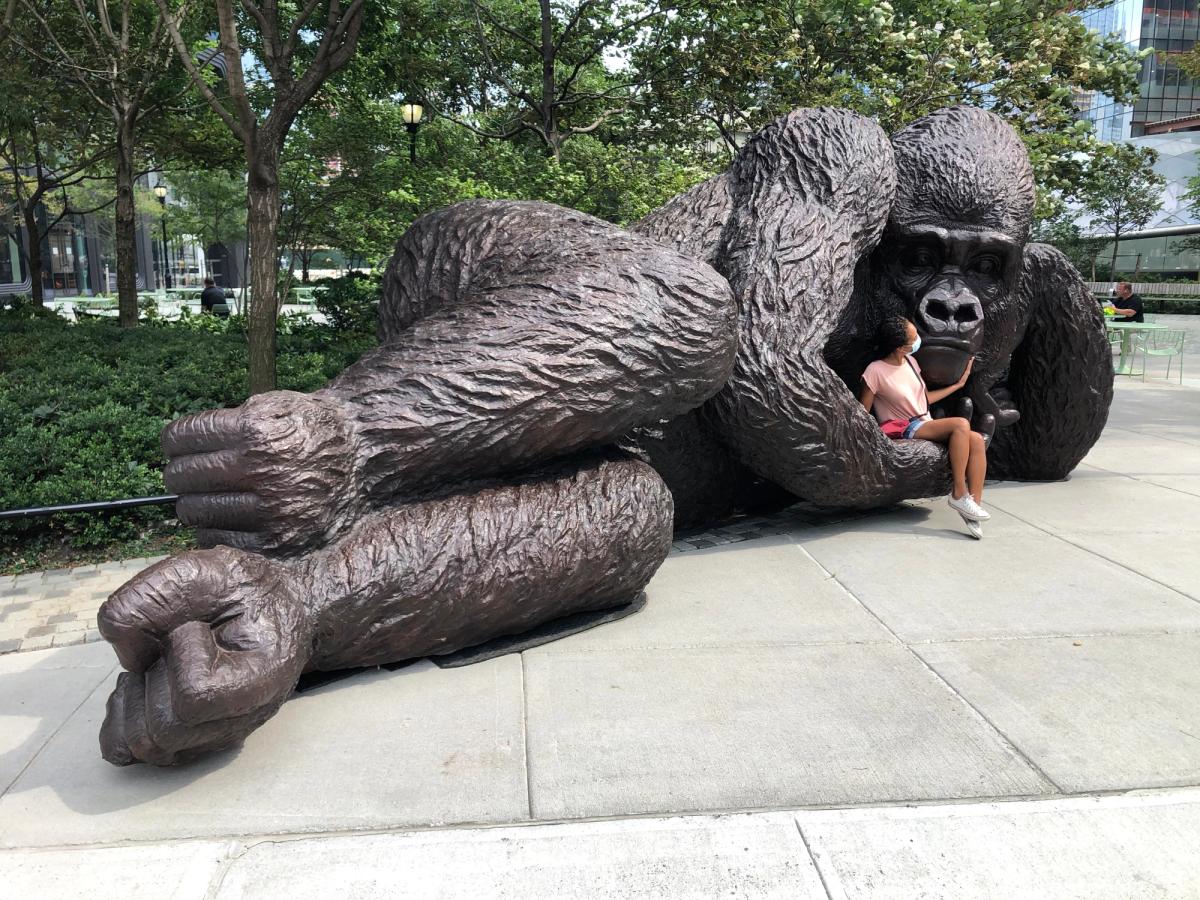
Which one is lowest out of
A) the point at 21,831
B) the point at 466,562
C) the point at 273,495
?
the point at 21,831

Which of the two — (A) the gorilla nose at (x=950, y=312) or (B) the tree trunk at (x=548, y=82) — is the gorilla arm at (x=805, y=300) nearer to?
(A) the gorilla nose at (x=950, y=312)

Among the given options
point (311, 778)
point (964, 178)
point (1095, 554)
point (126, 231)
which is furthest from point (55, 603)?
point (126, 231)

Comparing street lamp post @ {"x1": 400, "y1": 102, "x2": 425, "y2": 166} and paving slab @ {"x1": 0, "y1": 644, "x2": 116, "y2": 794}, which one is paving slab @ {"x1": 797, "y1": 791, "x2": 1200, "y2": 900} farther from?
street lamp post @ {"x1": 400, "y1": 102, "x2": 425, "y2": 166}

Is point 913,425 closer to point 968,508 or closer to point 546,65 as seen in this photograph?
point 968,508

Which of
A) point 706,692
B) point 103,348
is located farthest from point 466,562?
point 103,348

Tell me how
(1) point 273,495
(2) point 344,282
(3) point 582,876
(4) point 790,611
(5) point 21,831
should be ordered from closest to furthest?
(3) point 582,876, (5) point 21,831, (1) point 273,495, (4) point 790,611, (2) point 344,282

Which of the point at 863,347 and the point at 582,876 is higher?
the point at 863,347

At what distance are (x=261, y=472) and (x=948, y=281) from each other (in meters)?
3.17

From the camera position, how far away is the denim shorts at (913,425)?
4316 mm

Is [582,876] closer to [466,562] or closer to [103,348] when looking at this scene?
[466,562]

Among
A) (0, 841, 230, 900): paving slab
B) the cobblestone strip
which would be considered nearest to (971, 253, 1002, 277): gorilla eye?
(0, 841, 230, 900): paving slab

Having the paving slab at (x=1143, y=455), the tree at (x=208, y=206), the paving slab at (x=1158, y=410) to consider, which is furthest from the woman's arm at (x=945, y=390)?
the tree at (x=208, y=206)

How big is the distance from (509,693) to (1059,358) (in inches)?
147

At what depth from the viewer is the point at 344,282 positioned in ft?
37.1
